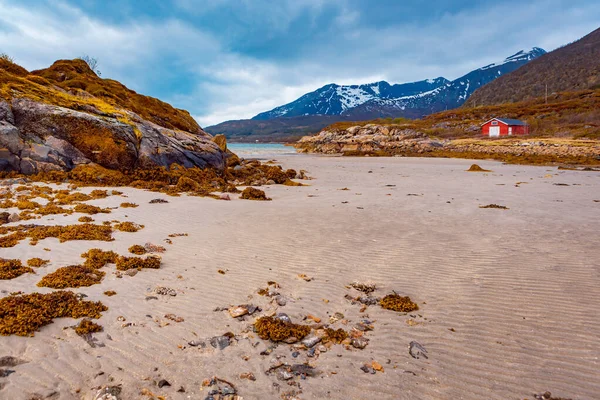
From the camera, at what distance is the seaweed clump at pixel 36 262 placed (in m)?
5.85

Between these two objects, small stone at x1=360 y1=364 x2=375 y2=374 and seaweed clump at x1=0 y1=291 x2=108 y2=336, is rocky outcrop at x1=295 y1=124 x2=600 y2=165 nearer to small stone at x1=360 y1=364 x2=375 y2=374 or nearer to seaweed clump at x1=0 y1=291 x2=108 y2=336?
small stone at x1=360 y1=364 x2=375 y2=374

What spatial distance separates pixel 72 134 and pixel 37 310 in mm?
15851

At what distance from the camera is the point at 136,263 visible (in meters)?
6.31

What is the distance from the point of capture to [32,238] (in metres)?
7.20

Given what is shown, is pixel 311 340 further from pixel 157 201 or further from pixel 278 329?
pixel 157 201

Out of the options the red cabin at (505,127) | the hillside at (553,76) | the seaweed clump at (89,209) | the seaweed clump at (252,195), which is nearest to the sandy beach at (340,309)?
the seaweed clump at (89,209)

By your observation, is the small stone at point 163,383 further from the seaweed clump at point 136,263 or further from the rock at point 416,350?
the seaweed clump at point 136,263

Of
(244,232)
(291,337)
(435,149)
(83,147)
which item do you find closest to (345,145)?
(435,149)

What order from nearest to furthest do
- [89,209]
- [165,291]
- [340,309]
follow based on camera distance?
[340,309], [165,291], [89,209]

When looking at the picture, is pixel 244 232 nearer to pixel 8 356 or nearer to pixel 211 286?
pixel 211 286

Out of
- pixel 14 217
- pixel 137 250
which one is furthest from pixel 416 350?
pixel 14 217

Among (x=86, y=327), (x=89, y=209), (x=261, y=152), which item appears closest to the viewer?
(x=86, y=327)

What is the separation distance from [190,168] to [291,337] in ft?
58.0

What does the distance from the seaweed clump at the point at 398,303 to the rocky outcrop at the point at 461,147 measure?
38016 millimetres
